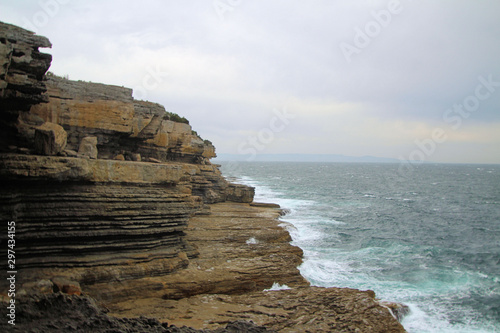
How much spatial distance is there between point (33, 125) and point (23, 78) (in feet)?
8.40

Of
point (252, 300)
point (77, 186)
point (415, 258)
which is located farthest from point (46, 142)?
point (415, 258)

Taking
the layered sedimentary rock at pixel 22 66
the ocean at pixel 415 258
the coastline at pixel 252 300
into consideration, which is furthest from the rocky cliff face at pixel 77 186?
the ocean at pixel 415 258

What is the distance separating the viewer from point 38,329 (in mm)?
6309

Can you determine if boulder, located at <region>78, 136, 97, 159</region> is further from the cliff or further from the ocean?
the ocean

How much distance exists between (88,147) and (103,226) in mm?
3187

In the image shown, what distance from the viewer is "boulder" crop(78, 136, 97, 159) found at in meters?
12.9

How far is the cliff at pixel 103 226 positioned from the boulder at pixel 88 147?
0.04m

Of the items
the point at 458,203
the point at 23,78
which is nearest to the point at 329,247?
the point at 23,78

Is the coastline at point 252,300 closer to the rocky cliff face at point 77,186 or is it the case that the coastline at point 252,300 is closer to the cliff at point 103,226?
the cliff at point 103,226

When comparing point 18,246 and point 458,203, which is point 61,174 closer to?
point 18,246

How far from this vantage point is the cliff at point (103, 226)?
10.0 meters

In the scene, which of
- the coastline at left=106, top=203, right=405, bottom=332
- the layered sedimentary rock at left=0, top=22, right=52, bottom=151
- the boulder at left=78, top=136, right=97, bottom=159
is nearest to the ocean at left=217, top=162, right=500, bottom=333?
the coastline at left=106, top=203, right=405, bottom=332

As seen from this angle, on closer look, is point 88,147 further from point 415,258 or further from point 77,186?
point 415,258

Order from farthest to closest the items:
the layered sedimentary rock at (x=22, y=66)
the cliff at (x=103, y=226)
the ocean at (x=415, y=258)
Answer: the ocean at (x=415, y=258), the cliff at (x=103, y=226), the layered sedimentary rock at (x=22, y=66)
